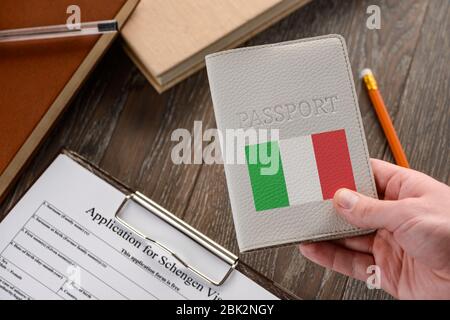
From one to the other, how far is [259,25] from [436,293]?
339mm

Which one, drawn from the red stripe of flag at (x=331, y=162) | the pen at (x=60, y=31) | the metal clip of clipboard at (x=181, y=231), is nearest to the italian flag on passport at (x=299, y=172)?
the red stripe of flag at (x=331, y=162)

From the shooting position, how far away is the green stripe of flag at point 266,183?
0.46 meters

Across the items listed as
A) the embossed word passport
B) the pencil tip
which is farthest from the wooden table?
the embossed word passport

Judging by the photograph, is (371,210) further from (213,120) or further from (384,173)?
(213,120)

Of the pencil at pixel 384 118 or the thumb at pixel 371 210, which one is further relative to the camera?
the pencil at pixel 384 118

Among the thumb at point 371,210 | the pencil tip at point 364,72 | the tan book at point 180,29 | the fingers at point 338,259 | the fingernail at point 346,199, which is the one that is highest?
the tan book at point 180,29

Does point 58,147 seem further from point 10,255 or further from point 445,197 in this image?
point 445,197

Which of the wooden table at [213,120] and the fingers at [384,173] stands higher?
the wooden table at [213,120]

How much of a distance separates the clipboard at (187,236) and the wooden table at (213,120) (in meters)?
0.02

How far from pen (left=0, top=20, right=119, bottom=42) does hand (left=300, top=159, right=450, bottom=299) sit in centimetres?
29

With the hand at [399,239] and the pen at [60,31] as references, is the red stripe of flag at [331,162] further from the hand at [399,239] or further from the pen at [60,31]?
the pen at [60,31]

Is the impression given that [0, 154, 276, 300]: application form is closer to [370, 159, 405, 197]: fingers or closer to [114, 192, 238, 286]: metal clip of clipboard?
[114, 192, 238, 286]: metal clip of clipboard

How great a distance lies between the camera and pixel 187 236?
1.79 ft
